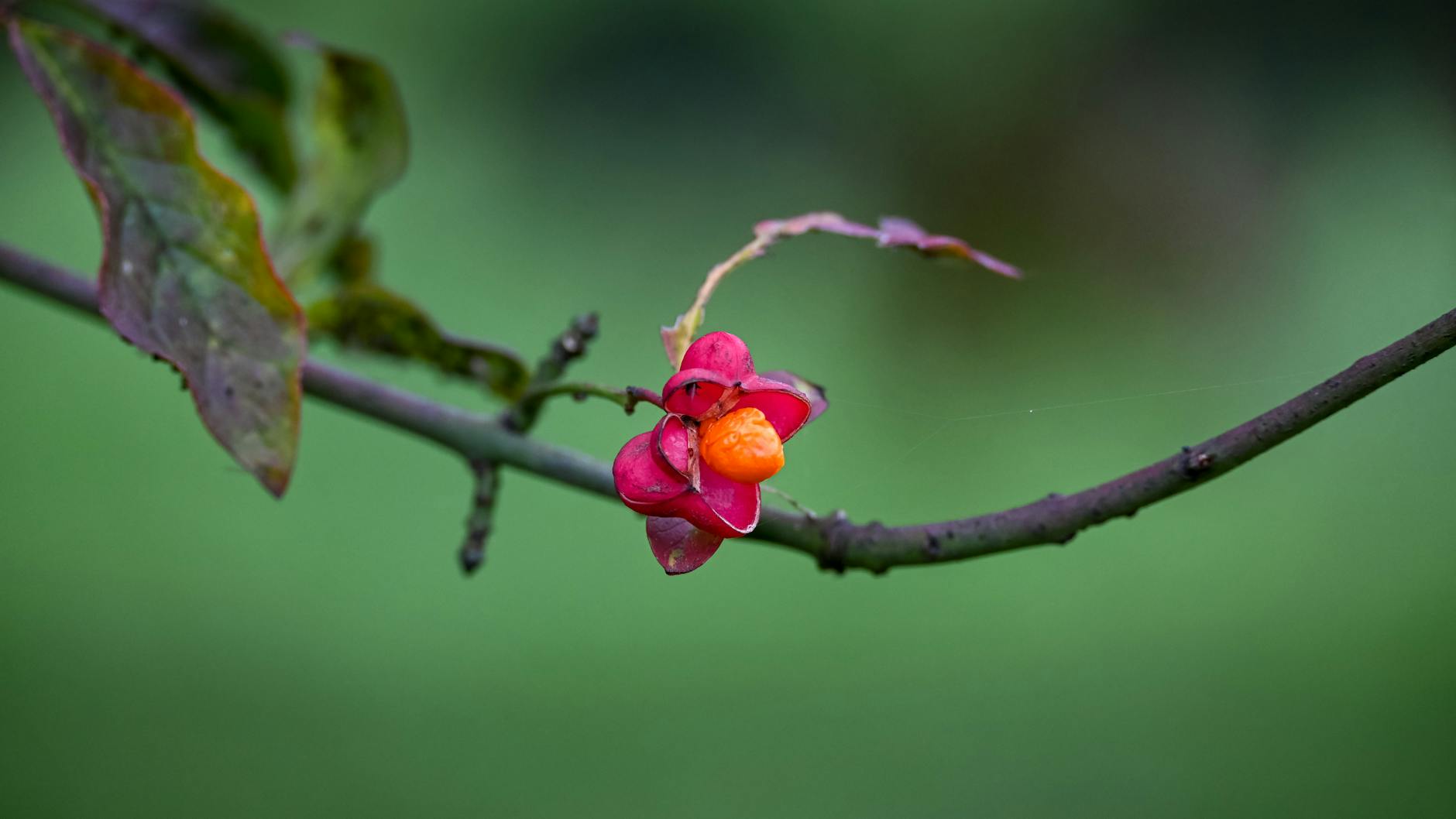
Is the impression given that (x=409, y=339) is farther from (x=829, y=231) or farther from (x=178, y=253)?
(x=829, y=231)

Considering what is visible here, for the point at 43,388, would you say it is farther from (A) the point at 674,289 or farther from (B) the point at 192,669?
→ (A) the point at 674,289

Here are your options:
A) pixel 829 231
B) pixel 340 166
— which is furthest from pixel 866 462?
pixel 829 231

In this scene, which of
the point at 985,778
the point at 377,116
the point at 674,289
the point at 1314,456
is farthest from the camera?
the point at 674,289

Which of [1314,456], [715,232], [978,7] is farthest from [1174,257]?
[715,232]

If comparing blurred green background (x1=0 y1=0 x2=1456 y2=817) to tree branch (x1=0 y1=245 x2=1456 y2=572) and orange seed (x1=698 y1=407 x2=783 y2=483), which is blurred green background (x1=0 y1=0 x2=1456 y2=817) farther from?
orange seed (x1=698 y1=407 x2=783 y2=483)

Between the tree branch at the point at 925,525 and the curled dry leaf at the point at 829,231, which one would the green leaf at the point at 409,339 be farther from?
the curled dry leaf at the point at 829,231

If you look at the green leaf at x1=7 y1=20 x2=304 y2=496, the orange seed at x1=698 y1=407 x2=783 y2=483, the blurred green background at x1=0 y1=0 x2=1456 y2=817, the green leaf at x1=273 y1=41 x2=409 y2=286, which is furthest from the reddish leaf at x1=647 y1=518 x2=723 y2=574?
the blurred green background at x1=0 y1=0 x2=1456 y2=817
